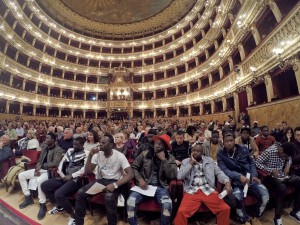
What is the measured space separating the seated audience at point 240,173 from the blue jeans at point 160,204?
3.70 feet

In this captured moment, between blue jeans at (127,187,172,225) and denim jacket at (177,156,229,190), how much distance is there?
1.23 feet

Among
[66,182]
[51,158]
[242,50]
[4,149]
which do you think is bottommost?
[66,182]

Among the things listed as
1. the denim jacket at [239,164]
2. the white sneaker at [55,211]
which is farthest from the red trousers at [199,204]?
the white sneaker at [55,211]

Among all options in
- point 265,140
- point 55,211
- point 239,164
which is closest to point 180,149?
point 239,164

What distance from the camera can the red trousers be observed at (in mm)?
2553

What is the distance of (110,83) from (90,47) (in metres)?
7.34

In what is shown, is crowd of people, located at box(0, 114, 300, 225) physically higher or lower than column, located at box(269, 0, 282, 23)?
lower

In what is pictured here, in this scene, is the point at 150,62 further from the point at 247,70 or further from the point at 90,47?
the point at 247,70

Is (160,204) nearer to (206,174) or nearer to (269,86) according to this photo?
(206,174)

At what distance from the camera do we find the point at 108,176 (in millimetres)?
3100

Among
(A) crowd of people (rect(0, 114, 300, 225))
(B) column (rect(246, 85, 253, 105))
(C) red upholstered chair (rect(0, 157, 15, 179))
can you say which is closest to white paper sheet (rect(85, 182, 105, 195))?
(A) crowd of people (rect(0, 114, 300, 225))

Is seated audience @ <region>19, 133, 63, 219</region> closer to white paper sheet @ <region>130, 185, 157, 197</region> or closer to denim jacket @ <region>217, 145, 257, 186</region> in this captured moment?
white paper sheet @ <region>130, 185, 157, 197</region>

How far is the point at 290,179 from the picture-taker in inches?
130

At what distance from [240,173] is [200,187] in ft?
2.87
